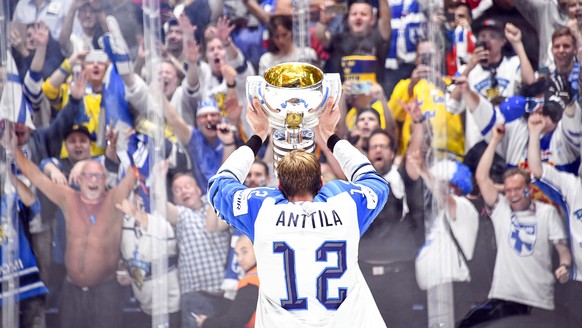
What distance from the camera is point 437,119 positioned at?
5238mm

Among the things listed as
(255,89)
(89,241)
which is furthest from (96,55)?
(255,89)

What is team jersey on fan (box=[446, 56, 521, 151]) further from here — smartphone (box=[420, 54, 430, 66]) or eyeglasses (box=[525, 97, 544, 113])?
smartphone (box=[420, 54, 430, 66])

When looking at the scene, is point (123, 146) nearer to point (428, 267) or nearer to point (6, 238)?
point (6, 238)

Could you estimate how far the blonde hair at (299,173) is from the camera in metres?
2.82

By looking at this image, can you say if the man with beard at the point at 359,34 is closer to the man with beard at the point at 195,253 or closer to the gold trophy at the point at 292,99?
the man with beard at the point at 195,253

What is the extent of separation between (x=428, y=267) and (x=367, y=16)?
5.17 ft

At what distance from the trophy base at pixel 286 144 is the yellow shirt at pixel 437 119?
7.55 feet

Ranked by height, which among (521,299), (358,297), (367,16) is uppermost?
(367,16)

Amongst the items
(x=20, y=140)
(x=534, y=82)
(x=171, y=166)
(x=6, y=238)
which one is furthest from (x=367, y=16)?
(x=6, y=238)

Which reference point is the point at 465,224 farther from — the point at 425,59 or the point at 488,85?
the point at 425,59

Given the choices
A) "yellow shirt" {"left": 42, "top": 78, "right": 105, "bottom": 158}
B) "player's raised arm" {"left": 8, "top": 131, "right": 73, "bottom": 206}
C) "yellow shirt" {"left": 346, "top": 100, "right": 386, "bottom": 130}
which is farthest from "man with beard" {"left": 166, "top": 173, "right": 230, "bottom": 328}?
"yellow shirt" {"left": 346, "top": 100, "right": 386, "bottom": 130}

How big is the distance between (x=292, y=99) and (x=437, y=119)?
2453 millimetres

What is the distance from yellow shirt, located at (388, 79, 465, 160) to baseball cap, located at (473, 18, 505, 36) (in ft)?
1.44

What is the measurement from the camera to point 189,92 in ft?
17.5
